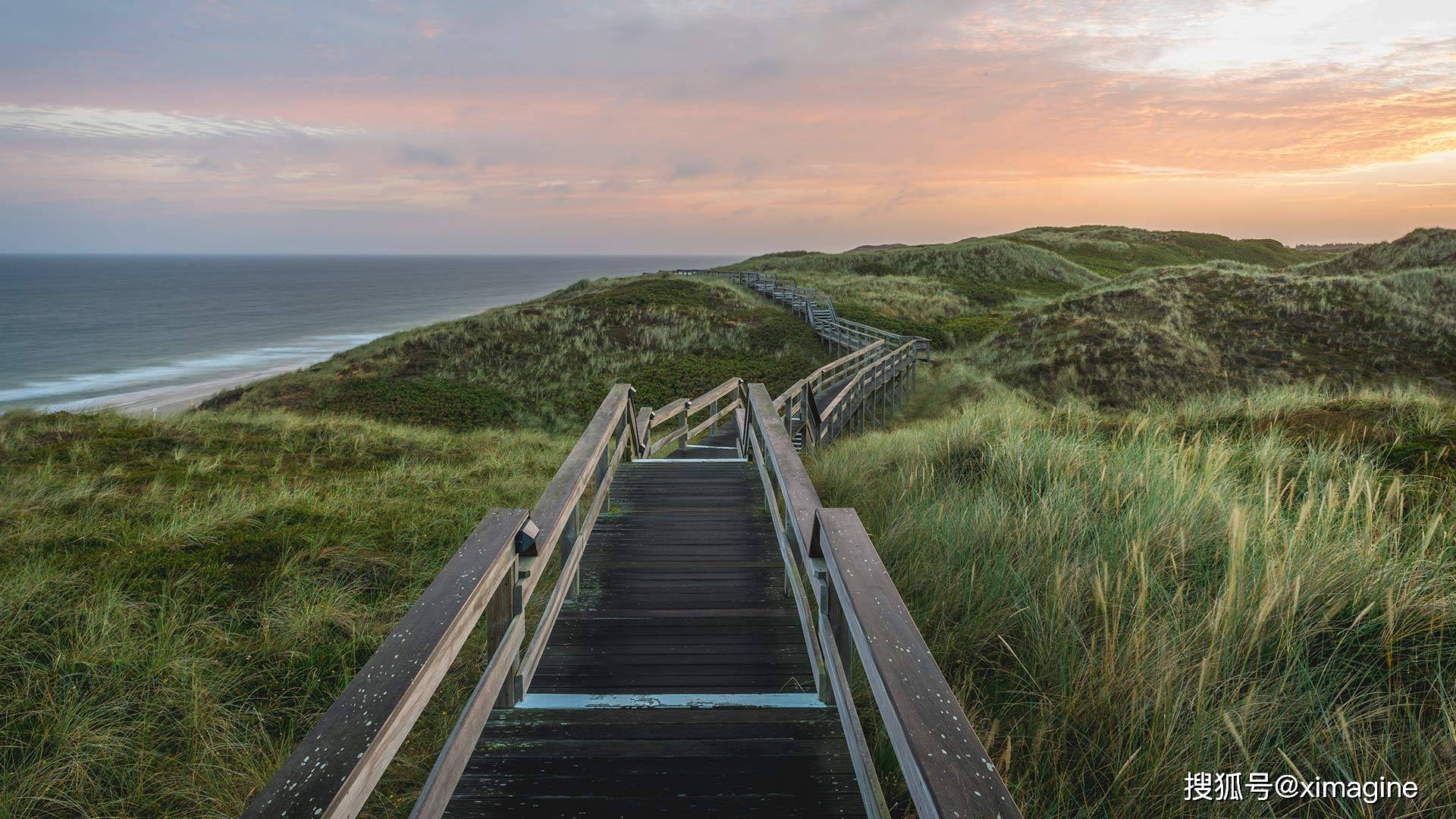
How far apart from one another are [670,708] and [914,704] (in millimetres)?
1810

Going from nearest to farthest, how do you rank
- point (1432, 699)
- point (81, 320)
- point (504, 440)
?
point (1432, 699)
point (504, 440)
point (81, 320)

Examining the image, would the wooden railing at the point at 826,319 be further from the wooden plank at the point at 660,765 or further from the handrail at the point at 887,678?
the wooden plank at the point at 660,765

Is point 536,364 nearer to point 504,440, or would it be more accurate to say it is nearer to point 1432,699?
point 504,440

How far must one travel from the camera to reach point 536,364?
84.5 feet

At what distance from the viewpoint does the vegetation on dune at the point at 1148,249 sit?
210ft

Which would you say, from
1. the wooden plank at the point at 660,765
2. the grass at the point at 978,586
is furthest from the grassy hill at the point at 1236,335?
the wooden plank at the point at 660,765

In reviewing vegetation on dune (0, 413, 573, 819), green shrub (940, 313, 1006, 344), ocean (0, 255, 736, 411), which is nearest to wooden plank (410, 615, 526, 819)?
vegetation on dune (0, 413, 573, 819)

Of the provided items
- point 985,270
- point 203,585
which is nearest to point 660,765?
point 203,585

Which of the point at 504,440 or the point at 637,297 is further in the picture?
the point at 637,297

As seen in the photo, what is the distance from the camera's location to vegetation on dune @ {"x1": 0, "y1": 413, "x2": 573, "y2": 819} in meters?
3.23

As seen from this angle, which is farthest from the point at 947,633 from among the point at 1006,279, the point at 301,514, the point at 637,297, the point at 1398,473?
the point at 1006,279

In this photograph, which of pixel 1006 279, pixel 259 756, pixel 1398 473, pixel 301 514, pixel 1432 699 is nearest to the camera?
pixel 1432 699

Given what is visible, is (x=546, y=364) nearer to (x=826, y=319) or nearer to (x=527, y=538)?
(x=826, y=319)

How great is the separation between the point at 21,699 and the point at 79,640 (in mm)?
509
